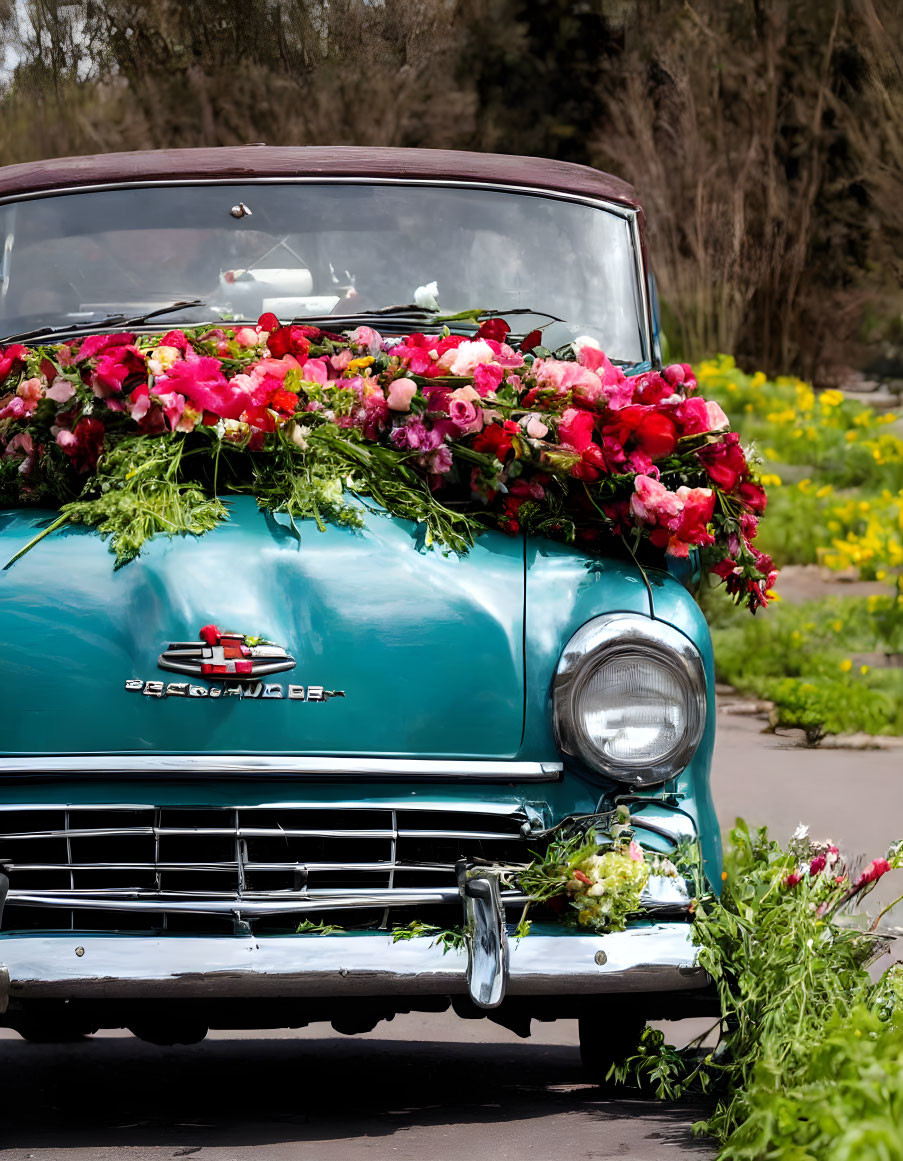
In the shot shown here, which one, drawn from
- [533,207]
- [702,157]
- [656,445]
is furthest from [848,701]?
[702,157]

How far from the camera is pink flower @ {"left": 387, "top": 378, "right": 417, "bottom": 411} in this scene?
142 inches

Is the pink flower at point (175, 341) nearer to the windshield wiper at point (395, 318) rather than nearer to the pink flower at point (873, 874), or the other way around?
the windshield wiper at point (395, 318)

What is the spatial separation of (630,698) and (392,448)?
0.74 m

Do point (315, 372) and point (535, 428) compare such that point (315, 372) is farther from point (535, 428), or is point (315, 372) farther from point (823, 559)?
point (823, 559)

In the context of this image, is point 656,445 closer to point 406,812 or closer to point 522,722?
point 522,722

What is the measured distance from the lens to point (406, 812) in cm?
320

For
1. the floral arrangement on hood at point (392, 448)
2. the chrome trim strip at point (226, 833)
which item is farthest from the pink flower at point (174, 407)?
the chrome trim strip at point (226, 833)

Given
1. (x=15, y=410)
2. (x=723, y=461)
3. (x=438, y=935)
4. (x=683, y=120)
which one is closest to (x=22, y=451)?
(x=15, y=410)

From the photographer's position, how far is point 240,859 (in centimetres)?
317

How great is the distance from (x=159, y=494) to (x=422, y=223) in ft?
4.96

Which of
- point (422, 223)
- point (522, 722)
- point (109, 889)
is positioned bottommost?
point (109, 889)

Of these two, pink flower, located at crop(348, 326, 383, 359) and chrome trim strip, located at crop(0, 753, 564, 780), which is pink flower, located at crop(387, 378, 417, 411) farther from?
chrome trim strip, located at crop(0, 753, 564, 780)

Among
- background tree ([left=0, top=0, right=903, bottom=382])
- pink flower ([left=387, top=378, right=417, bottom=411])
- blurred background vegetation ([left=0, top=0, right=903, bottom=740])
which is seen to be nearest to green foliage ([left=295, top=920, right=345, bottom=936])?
pink flower ([left=387, top=378, right=417, bottom=411])

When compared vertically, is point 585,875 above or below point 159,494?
below
